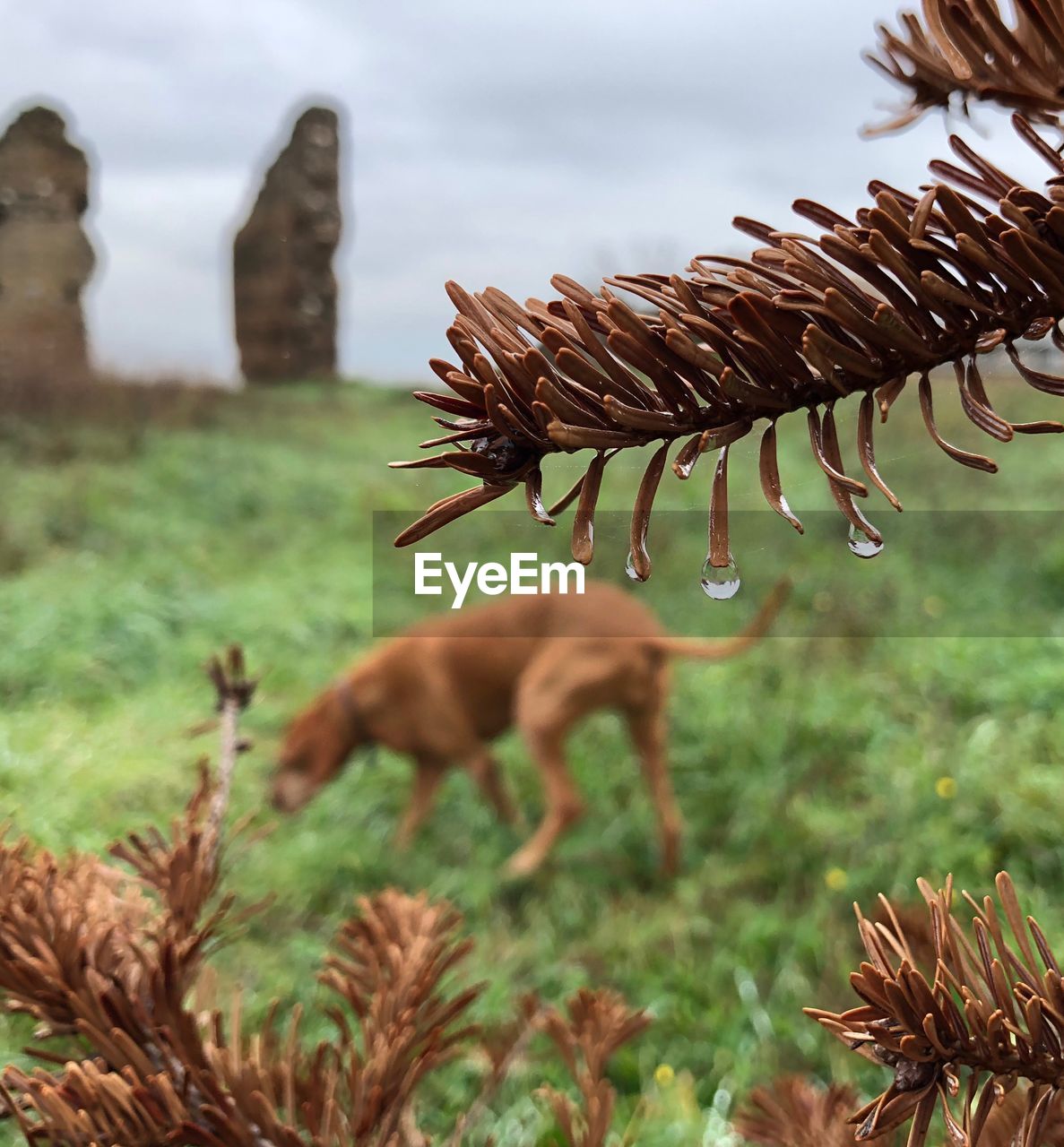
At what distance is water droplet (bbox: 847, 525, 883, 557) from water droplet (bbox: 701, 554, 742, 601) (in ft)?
0.07

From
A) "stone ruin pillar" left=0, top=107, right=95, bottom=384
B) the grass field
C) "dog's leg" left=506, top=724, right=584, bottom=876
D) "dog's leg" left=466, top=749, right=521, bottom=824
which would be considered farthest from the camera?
"stone ruin pillar" left=0, top=107, right=95, bottom=384

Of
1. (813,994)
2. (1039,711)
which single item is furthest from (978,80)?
(1039,711)

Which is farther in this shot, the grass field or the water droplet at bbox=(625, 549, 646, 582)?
the grass field

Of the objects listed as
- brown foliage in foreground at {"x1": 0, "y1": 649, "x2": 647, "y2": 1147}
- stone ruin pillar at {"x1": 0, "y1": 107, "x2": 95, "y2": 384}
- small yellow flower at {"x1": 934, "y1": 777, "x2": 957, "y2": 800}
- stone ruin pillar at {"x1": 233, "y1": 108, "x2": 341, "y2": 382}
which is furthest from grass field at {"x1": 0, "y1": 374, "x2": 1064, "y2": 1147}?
stone ruin pillar at {"x1": 233, "y1": 108, "x2": 341, "y2": 382}

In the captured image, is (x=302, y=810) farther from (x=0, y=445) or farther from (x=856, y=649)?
(x=0, y=445)

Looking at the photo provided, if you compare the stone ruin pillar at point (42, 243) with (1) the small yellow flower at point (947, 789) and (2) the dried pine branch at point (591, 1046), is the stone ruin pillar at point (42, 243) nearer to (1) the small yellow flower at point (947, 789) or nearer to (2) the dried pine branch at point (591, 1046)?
(1) the small yellow flower at point (947, 789)

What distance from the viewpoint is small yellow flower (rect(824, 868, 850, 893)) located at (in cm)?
127

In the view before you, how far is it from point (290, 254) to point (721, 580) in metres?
5.27

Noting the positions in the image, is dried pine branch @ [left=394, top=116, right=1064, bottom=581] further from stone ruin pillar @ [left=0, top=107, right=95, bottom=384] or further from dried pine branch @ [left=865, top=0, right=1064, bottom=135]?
stone ruin pillar @ [left=0, top=107, right=95, bottom=384]

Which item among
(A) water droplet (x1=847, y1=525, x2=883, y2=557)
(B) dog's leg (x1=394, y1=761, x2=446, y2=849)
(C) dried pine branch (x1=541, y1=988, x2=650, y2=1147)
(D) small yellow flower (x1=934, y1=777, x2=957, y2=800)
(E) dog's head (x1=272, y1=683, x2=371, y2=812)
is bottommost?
(B) dog's leg (x1=394, y1=761, x2=446, y2=849)

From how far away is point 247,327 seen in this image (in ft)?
16.5

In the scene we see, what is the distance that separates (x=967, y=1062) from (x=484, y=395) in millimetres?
151

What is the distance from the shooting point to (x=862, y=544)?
0.59 ft

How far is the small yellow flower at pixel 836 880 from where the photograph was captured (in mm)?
1270
